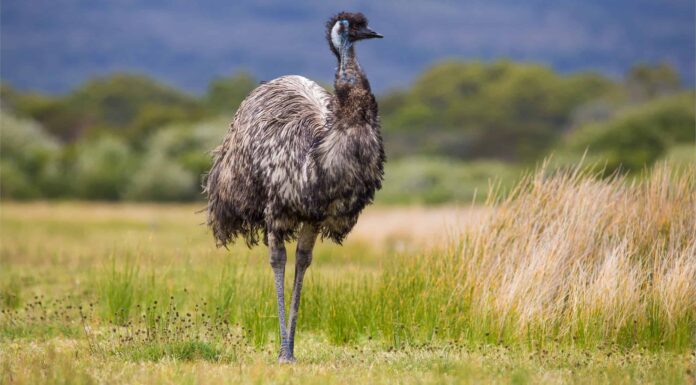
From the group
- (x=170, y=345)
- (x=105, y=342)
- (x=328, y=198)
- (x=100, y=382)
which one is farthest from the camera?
(x=105, y=342)

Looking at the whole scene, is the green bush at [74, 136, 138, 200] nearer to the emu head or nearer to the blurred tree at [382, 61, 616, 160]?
the blurred tree at [382, 61, 616, 160]

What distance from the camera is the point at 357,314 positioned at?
1157cm

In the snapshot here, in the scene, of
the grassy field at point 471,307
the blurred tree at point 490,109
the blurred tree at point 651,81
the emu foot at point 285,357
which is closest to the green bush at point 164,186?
the blurred tree at point 490,109

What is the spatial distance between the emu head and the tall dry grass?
333cm

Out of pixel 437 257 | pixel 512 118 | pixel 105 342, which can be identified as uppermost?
pixel 512 118

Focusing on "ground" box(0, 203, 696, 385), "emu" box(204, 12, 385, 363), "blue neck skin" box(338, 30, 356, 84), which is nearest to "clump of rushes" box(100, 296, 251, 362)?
"ground" box(0, 203, 696, 385)

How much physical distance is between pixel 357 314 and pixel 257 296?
3.84ft

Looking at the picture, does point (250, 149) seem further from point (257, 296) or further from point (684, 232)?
point (684, 232)

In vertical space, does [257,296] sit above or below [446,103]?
below

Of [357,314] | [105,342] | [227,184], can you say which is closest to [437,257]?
[357,314]

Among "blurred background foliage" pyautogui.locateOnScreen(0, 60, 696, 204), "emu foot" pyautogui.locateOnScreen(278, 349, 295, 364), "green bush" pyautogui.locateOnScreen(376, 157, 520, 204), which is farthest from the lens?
"blurred background foliage" pyautogui.locateOnScreen(0, 60, 696, 204)

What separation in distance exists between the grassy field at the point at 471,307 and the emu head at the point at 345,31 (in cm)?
286

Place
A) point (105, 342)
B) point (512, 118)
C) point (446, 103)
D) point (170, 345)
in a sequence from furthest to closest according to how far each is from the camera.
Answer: point (446, 103) < point (512, 118) < point (105, 342) < point (170, 345)

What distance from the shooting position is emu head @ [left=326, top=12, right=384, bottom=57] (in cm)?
938
